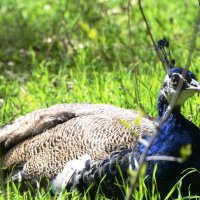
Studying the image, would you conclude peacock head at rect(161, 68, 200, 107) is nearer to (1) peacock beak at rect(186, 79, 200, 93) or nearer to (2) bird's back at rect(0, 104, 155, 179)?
(1) peacock beak at rect(186, 79, 200, 93)

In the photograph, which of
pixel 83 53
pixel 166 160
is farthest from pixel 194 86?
pixel 83 53

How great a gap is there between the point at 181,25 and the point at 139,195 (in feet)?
11.6

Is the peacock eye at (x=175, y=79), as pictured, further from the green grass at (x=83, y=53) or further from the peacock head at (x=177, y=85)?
the green grass at (x=83, y=53)

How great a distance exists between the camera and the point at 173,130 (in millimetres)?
3873

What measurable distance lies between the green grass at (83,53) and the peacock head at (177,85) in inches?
18.5

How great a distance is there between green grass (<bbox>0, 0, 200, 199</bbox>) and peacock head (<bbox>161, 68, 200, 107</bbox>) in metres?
0.47

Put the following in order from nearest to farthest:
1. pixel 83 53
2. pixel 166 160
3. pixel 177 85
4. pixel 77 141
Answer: pixel 166 160
pixel 177 85
pixel 77 141
pixel 83 53

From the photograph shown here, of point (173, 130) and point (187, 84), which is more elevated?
point (187, 84)

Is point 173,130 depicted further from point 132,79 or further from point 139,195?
point 132,79

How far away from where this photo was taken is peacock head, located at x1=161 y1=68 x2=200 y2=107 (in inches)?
148

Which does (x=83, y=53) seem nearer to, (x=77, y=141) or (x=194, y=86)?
Result: (x=77, y=141)

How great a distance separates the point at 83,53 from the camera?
5.93m

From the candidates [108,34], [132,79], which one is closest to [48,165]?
[132,79]

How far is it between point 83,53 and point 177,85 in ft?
7.10
